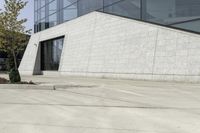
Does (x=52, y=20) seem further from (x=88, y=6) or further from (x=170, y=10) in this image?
(x=170, y=10)

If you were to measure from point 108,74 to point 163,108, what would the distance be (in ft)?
65.9

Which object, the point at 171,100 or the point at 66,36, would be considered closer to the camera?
the point at 171,100

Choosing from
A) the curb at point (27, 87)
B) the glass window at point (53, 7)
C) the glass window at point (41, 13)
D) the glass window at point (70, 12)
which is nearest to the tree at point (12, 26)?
the curb at point (27, 87)

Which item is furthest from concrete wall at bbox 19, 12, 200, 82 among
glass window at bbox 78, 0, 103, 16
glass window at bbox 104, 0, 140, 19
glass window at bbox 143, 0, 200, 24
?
glass window at bbox 143, 0, 200, 24

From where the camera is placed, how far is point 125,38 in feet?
100

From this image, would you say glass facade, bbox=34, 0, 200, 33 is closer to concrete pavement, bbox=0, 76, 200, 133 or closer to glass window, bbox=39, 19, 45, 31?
glass window, bbox=39, 19, 45, 31

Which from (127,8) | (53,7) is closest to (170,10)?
(127,8)

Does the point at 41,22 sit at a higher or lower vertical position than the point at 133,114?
higher

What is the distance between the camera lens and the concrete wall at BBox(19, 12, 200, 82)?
23.4 metres

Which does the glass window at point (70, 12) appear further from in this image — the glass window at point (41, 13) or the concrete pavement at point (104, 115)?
the concrete pavement at point (104, 115)

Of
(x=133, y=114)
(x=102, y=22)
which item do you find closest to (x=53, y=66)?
(x=102, y=22)

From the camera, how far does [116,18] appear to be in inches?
1296

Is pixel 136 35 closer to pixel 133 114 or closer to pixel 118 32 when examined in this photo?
pixel 118 32

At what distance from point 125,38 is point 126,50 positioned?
1.20 meters
